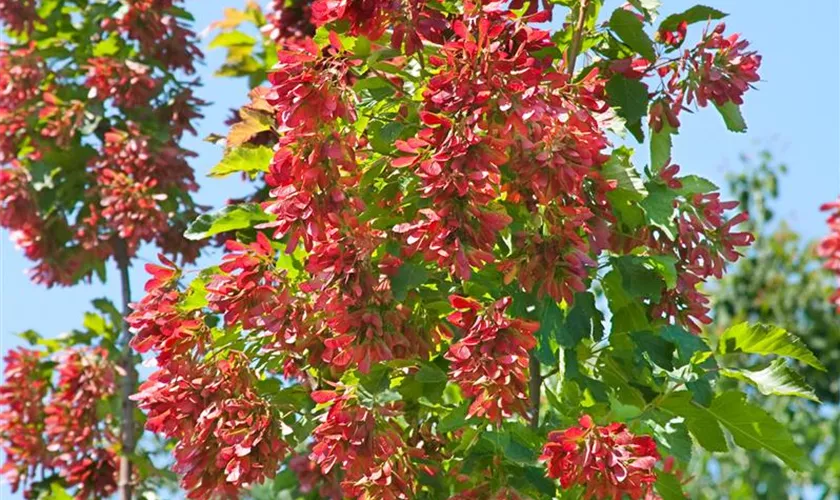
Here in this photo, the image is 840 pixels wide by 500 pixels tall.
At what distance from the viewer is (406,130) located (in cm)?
332

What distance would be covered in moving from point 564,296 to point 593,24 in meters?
0.83

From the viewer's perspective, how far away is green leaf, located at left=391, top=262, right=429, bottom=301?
A: 3.01m

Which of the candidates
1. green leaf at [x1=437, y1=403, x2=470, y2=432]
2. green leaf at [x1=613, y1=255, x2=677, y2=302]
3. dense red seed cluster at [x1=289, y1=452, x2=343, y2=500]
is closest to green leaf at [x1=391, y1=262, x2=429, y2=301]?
green leaf at [x1=437, y1=403, x2=470, y2=432]

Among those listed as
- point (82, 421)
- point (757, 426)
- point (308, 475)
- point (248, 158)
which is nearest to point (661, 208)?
point (757, 426)

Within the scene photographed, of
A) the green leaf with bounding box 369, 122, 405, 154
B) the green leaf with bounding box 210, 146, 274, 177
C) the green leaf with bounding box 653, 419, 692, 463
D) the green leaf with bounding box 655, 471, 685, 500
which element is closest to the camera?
the green leaf with bounding box 653, 419, 692, 463

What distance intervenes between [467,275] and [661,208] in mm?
607

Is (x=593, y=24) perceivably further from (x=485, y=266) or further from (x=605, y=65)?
(x=485, y=266)

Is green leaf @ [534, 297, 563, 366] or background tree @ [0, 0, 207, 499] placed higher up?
background tree @ [0, 0, 207, 499]

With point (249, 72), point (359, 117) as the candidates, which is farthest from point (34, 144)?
point (359, 117)

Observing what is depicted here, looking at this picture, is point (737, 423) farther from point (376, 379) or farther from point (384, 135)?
point (384, 135)

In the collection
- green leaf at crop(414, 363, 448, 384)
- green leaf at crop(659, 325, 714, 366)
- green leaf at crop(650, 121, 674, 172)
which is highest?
green leaf at crop(650, 121, 674, 172)

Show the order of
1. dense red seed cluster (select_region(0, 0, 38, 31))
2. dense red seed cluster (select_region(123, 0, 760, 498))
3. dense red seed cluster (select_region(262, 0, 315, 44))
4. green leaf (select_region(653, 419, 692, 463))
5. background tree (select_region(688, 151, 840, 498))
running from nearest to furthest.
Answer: dense red seed cluster (select_region(123, 0, 760, 498)), green leaf (select_region(653, 419, 692, 463)), dense red seed cluster (select_region(0, 0, 38, 31)), dense red seed cluster (select_region(262, 0, 315, 44)), background tree (select_region(688, 151, 840, 498))

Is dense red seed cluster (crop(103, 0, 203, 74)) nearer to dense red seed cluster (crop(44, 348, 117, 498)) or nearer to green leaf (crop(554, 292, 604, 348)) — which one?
dense red seed cluster (crop(44, 348, 117, 498))

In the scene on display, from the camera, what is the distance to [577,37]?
11.3 ft
